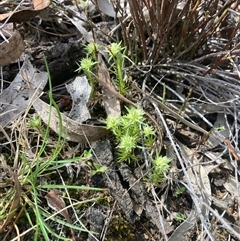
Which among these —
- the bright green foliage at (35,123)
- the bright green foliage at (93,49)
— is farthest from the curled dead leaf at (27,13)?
the bright green foliage at (35,123)

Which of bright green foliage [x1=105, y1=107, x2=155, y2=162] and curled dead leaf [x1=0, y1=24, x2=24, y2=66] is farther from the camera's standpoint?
curled dead leaf [x1=0, y1=24, x2=24, y2=66]

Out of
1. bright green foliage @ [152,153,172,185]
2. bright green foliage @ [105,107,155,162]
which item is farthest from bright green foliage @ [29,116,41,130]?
bright green foliage @ [152,153,172,185]

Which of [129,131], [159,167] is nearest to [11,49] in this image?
[129,131]

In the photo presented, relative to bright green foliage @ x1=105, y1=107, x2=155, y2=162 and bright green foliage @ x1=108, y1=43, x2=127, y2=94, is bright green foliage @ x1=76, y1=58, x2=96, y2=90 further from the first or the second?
bright green foliage @ x1=105, y1=107, x2=155, y2=162

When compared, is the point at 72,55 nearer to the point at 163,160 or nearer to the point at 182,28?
the point at 182,28

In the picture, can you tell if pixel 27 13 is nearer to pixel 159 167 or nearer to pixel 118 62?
pixel 118 62
